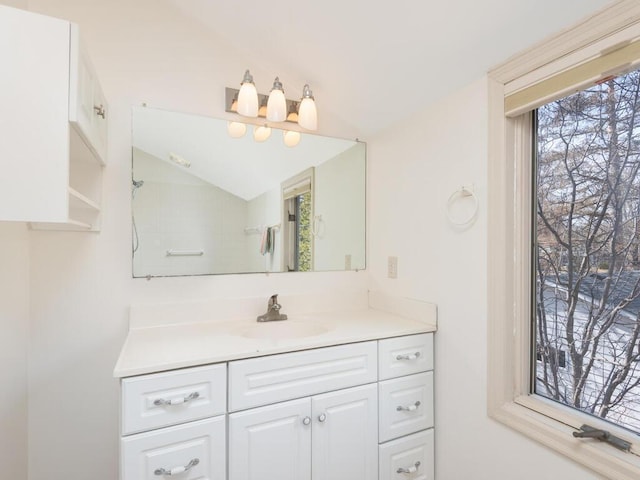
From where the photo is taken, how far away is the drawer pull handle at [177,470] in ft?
3.69

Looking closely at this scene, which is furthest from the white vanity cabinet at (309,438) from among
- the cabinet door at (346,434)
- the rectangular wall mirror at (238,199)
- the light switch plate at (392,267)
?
the rectangular wall mirror at (238,199)

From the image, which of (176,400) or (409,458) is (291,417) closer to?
(176,400)

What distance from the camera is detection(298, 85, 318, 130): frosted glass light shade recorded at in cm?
183

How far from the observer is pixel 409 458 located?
1.59 meters

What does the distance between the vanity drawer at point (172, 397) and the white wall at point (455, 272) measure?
1028mm

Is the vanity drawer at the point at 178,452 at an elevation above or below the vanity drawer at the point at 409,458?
above

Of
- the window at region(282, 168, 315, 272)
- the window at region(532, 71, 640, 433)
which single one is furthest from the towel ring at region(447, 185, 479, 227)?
the window at region(282, 168, 315, 272)

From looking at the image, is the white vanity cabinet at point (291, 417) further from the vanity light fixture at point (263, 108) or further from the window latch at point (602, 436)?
the vanity light fixture at point (263, 108)

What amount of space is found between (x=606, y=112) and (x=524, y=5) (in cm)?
45

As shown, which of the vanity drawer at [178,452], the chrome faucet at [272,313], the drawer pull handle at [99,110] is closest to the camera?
the vanity drawer at [178,452]

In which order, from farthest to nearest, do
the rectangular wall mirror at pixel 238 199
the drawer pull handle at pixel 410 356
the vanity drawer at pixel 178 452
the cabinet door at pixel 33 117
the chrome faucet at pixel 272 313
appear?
1. the chrome faucet at pixel 272 313
2. the rectangular wall mirror at pixel 238 199
3. the drawer pull handle at pixel 410 356
4. the vanity drawer at pixel 178 452
5. the cabinet door at pixel 33 117

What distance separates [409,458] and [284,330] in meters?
0.84

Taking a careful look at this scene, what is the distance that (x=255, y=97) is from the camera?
5.64 ft

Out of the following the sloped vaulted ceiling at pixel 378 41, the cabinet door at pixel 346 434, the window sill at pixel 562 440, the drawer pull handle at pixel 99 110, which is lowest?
the cabinet door at pixel 346 434
